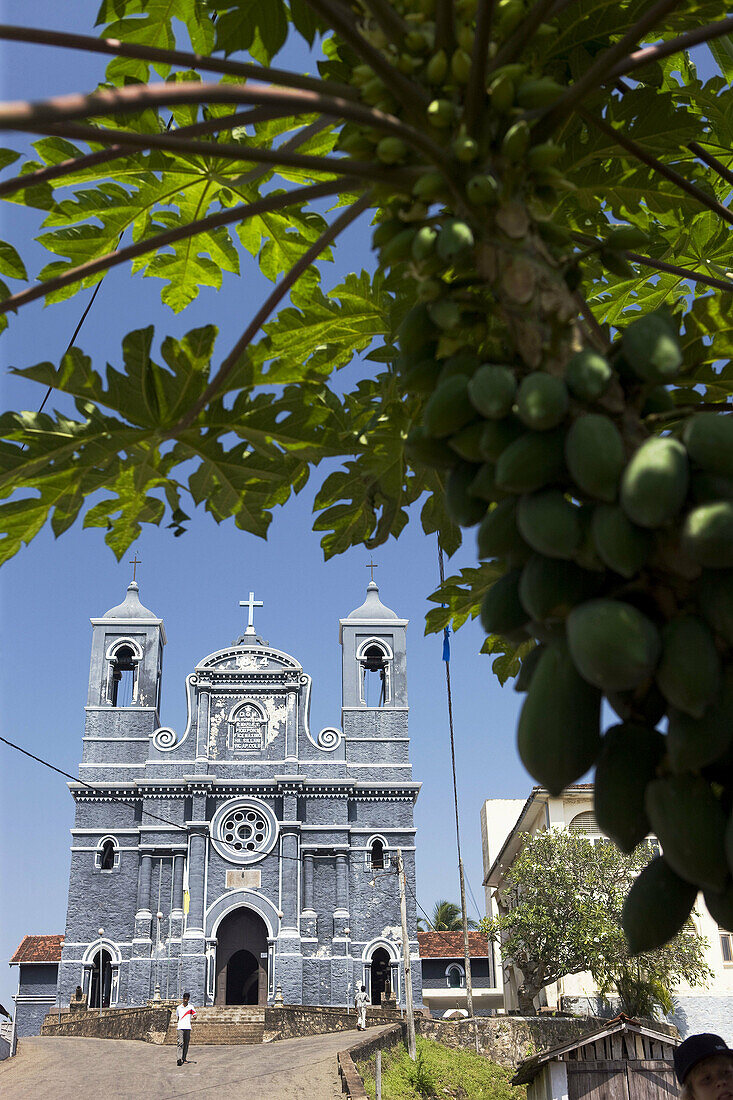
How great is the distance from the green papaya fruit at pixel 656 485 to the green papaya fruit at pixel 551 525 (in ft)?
0.26

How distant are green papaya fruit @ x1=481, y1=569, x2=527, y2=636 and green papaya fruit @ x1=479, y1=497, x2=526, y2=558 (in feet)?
0.12

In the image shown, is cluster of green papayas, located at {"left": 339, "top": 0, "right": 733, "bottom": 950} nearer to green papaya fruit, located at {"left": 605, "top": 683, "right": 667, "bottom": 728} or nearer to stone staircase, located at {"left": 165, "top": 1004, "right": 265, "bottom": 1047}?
green papaya fruit, located at {"left": 605, "top": 683, "right": 667, "bottom": 728}

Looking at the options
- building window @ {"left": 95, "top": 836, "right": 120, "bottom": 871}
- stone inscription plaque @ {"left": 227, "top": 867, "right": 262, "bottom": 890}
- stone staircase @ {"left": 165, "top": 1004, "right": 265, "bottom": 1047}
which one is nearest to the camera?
stone staircase @ {"left": 165, "top": 1004, "right": 265, "bottom": 1047}

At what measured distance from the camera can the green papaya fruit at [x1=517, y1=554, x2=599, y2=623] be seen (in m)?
1.10

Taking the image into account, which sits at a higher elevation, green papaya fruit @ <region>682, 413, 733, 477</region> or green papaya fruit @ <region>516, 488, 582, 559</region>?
green papaya fruit @ <region>682, 413, 733, 477</region>

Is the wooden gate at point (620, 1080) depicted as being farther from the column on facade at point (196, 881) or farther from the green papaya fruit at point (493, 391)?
the column on facade at point (196, 881)

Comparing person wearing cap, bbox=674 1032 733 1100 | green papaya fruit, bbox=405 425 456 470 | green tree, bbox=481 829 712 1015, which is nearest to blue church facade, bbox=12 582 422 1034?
green tree, bbox=481 829 712 1015

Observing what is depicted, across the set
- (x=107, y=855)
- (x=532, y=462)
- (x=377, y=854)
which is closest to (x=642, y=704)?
(x=532, y=462)

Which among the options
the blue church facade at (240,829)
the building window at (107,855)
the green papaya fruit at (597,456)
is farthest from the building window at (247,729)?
the green papaya fruit at (597,456)

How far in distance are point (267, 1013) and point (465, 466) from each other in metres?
29.4

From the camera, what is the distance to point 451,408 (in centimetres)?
128

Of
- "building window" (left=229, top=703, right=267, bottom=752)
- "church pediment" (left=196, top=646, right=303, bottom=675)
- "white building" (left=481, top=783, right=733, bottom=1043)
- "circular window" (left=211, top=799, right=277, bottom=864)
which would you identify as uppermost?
"church pediment" (left=196, top=646, right=303, bottom=675)

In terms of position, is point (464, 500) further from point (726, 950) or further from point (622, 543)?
point (726, 950)

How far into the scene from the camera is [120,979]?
31.8 meters
